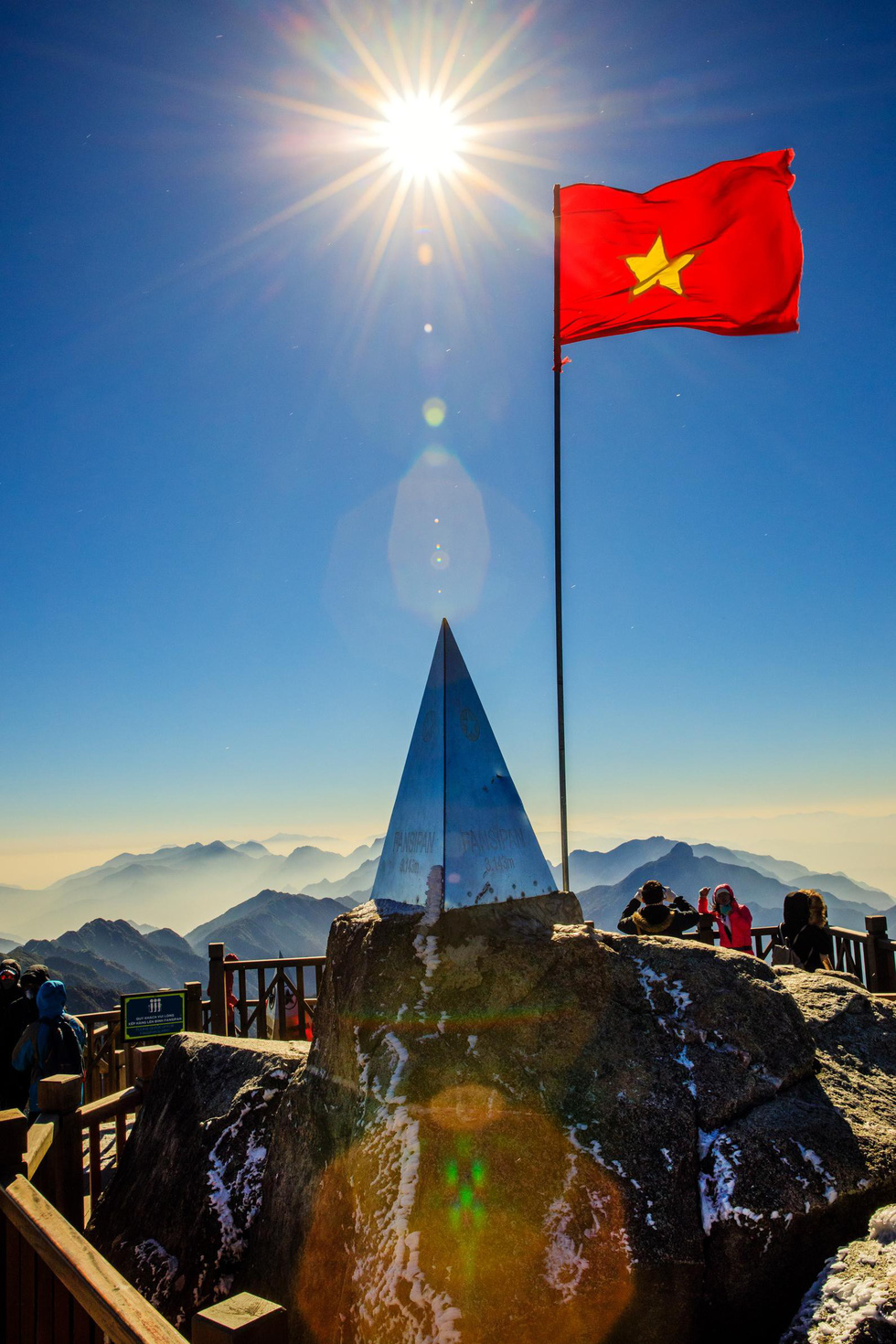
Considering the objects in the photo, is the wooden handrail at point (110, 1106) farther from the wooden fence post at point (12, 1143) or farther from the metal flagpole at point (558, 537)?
the metal flagpole at point (558, 537)

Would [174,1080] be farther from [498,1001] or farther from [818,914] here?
[818,914]

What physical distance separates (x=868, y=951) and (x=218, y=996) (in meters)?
7.35

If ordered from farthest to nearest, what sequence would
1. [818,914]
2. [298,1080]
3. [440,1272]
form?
[818,914], [298,1080], [440,1272]

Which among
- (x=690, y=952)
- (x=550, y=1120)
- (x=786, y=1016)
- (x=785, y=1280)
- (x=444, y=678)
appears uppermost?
(x=444, y=678)

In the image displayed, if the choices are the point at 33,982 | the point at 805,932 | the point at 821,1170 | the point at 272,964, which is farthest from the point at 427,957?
the point at 272,964

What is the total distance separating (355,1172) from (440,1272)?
495mm

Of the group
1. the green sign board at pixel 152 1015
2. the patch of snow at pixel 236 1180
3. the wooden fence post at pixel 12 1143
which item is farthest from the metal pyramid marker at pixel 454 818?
the green sign board at pixel 152 1015

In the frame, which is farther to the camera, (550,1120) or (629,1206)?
(550,1120)

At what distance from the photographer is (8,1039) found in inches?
249

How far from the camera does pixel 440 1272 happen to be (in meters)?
2.65

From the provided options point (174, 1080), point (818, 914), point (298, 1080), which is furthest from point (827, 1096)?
point (174, 1080)

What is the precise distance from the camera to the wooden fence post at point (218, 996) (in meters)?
8.70

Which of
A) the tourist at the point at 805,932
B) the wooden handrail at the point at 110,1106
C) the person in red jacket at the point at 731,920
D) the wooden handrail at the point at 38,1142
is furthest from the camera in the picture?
the person in red jacket at the point at 731,920

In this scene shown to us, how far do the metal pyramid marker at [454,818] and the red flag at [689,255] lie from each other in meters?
3.66
